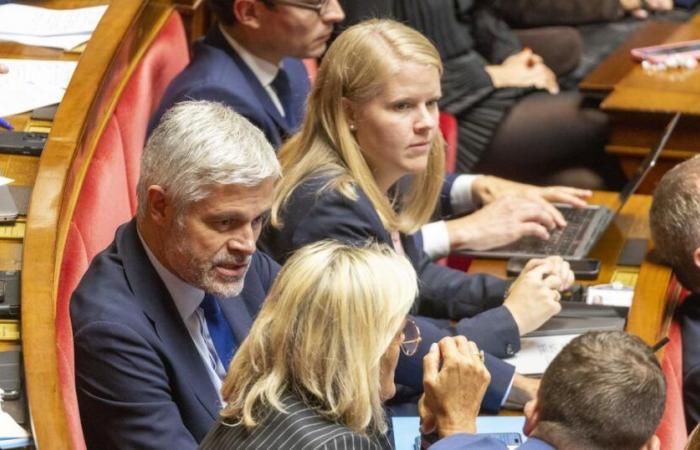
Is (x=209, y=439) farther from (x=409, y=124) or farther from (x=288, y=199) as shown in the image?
(x=409, y=124)

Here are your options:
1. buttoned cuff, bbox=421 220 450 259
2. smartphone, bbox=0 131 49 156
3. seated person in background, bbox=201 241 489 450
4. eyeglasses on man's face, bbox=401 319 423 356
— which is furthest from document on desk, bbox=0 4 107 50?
seated person in background, bbox=201 241 489 450

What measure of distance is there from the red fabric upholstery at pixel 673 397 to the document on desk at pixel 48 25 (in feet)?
4.29

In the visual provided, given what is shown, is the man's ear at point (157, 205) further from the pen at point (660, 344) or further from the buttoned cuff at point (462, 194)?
the buttoned cuff at point (462, 194)

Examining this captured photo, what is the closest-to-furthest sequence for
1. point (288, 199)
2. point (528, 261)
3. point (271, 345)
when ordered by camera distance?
point (271, 345)
point (288, 199)
point (528, 261)

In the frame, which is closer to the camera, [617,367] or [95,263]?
[617,367]

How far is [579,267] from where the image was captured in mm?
2842

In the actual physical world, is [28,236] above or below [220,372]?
above

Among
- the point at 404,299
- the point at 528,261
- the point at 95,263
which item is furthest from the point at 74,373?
the point at 528,261

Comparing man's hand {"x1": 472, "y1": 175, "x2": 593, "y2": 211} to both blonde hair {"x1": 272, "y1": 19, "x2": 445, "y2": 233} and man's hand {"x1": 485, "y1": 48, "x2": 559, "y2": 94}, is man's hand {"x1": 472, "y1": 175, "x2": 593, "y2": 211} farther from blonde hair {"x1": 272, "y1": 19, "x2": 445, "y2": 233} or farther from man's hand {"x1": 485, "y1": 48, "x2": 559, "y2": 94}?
man's hand {"x1": 485, "y1": 48, "x2": 559, "y2": 94}

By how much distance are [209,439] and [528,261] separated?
4.00 ft

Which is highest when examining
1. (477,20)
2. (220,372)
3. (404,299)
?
(404,299)

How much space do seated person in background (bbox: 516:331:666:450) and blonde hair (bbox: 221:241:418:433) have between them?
0.24 m

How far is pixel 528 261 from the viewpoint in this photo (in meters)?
2.83

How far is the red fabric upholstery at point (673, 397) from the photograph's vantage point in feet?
7.40
